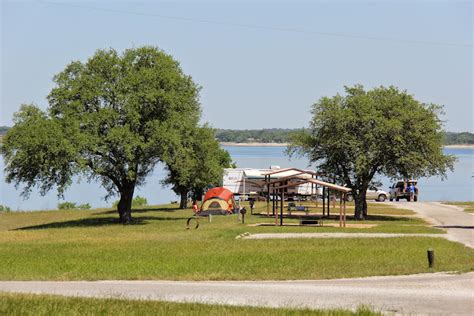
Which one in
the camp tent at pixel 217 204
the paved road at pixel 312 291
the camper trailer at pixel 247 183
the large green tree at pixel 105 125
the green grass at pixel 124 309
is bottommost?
the paved road at pixel 312 291

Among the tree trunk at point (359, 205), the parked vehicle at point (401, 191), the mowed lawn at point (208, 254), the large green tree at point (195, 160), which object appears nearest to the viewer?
the mowed lawn at point (208, 254)

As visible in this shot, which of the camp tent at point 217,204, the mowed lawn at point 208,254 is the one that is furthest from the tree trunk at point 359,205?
the camp tent at point 217,204

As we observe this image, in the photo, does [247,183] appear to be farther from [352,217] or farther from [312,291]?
[312,291]

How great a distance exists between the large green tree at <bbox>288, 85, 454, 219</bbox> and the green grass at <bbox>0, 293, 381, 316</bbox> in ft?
129

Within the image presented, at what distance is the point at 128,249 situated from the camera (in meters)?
36.0

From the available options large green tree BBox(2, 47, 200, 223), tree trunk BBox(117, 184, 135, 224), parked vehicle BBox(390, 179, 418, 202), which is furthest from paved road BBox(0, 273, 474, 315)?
parked vehicle BBox(390, 179, 418, 202)

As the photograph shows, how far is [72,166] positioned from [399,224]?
21093mm

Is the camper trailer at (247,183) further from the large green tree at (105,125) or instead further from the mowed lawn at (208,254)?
the mowed lawn at (208,254)

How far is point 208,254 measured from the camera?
3338 cm

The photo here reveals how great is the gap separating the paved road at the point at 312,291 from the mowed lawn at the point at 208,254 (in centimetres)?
150

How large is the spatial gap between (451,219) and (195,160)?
63.2 feet

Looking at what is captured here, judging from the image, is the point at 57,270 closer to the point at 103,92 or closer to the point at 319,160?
the point at 103,92

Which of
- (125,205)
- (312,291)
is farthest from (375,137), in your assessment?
(312,291)

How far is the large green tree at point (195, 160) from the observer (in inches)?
2250
